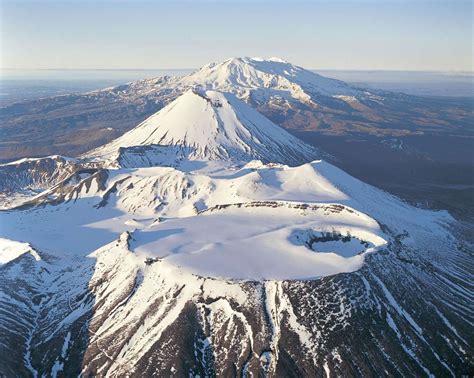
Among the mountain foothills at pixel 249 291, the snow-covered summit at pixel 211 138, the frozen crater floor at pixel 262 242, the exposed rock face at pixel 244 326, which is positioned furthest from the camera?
the snow-covered summit at pixel 211 138

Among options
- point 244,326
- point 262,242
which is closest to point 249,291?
point 244,326

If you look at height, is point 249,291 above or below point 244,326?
above

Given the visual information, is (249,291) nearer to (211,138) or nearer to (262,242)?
(262,242)

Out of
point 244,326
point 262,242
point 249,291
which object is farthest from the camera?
point 262,242

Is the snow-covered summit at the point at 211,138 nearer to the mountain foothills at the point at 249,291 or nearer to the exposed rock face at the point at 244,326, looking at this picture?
the mountain foothills at the point at 249,291

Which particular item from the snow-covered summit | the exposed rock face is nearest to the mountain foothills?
the exposed rock face

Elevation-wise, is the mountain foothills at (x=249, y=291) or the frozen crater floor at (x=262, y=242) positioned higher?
the frozen crater floor at (x=262, y=242)

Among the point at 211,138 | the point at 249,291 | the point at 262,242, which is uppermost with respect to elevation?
the point at 262,242

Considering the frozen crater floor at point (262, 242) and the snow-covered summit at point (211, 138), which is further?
the snow-covered summit at point (211, 138)

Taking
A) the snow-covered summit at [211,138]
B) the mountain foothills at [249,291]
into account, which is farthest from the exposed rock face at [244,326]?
the snow-covered summit at [211,138]
